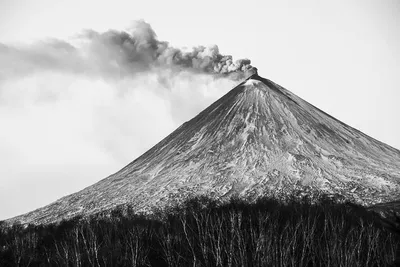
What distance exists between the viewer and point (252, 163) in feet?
247

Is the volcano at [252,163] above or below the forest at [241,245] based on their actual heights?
above

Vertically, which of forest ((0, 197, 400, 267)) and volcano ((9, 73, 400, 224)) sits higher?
volcano ((9, 73, 400, 224))

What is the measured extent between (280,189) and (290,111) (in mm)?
34567

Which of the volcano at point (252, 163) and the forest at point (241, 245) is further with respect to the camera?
the volcano at point (252, 163)

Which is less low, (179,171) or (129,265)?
(179,171)

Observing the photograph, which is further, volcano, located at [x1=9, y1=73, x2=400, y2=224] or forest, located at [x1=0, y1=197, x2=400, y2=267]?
volcano, located at [x1=9, y1=73, x2=400, y2=224]

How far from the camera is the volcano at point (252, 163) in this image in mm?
66250

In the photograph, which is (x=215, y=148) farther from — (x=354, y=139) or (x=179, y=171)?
(x=354, y=139)

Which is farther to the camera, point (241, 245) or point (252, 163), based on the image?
point (252, 163)

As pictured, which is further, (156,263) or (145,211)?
(145,211)

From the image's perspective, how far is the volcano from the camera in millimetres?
66250

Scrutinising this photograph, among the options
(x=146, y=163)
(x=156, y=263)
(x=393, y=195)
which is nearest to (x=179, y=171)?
(x=146, y=163)

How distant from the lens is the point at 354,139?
9088cm

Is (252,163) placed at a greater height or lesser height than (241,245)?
greater
